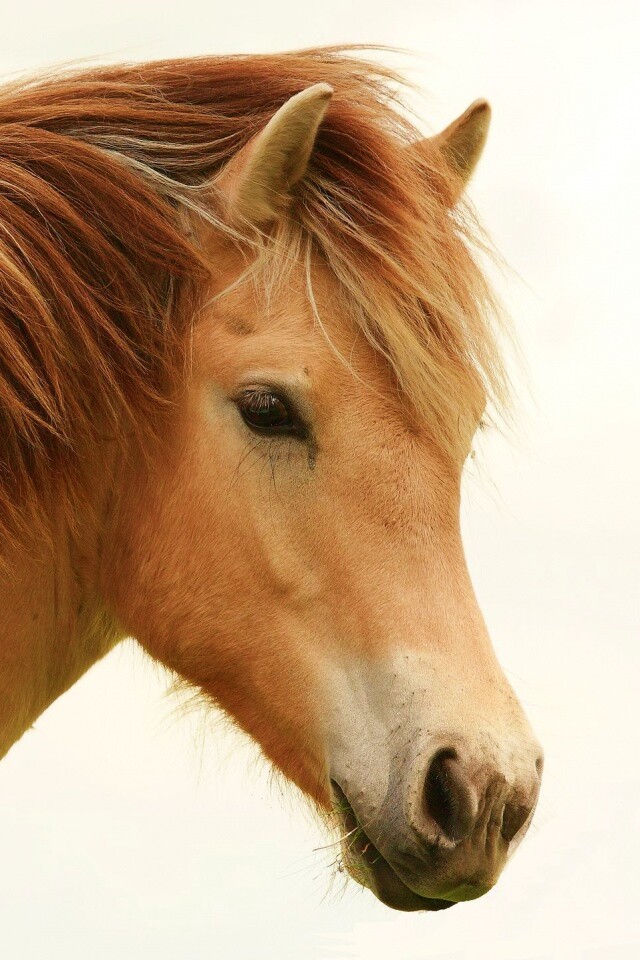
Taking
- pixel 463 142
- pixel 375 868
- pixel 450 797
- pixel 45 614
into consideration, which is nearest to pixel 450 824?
pixel 450 797

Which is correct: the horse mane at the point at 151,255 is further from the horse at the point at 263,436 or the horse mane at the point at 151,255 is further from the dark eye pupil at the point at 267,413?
the dark eye pupil at the point at 267,413

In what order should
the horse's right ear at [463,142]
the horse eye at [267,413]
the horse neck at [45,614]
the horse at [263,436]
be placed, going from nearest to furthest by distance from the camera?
1. the horse at [263,436]
2. the horse eye at [267,413]
3. the horse neck at [45,614]
4. the horse's right ear at [463,142]

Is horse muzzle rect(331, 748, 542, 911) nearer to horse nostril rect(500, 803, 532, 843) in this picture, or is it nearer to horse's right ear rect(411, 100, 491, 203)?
horse nostril rect(500, 803, 532, 843)

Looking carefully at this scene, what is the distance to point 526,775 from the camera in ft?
7.50

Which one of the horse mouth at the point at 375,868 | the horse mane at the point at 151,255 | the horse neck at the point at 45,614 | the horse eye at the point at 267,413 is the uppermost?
the horse mane at the point at 151,255

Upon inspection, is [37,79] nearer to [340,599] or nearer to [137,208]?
→ [137,208]

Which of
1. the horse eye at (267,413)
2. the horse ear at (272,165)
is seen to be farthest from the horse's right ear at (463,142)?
the horse eye at (267,413)

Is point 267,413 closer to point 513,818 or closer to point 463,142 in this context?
point 513,818

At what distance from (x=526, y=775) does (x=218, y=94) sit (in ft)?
6.89

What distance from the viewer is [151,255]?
2.75m

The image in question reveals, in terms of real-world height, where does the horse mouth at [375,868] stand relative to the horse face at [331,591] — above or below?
below

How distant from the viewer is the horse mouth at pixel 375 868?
8.20 ft

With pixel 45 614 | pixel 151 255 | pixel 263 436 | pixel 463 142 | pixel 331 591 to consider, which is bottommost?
pixel 45 614

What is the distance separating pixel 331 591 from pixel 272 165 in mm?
1152
